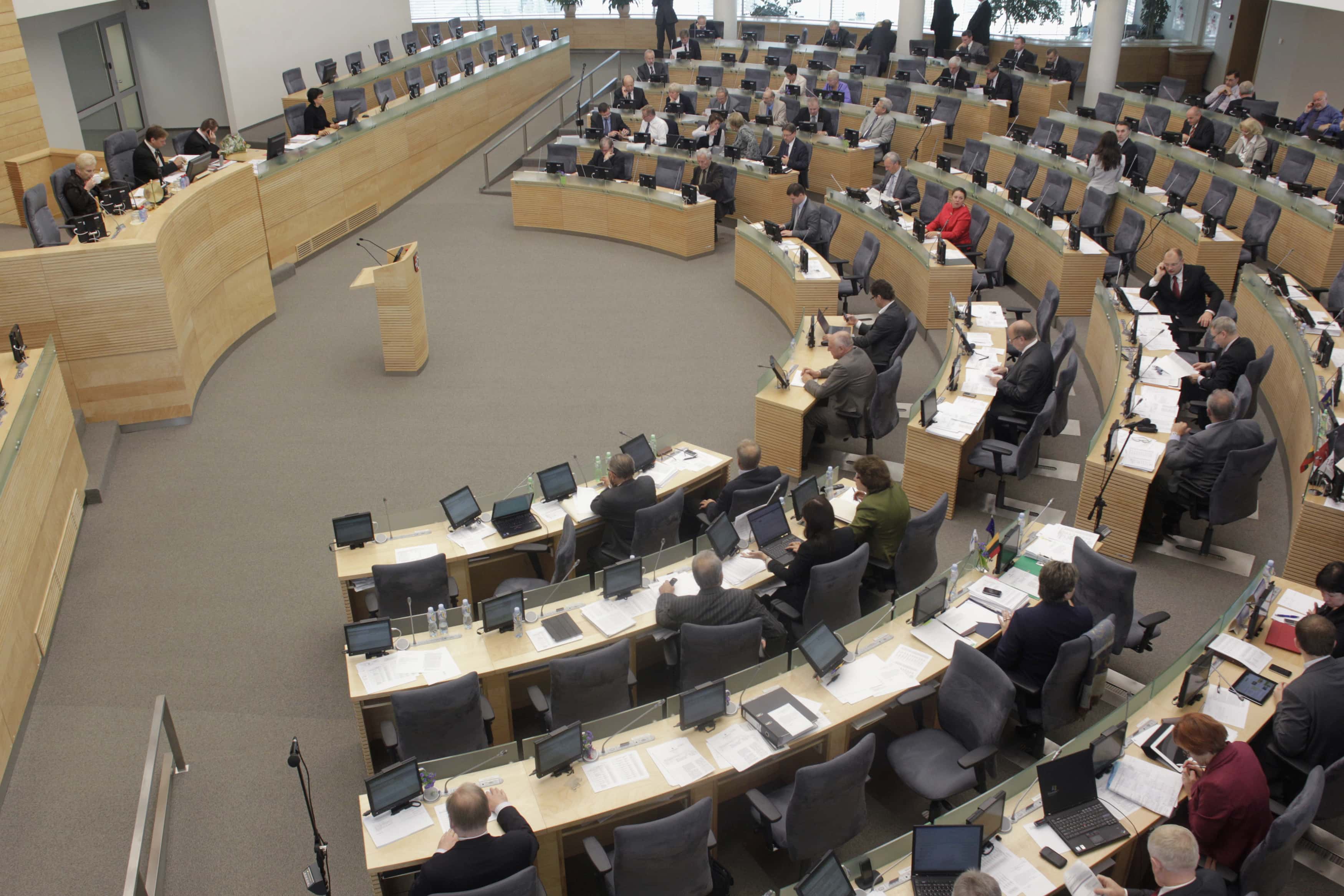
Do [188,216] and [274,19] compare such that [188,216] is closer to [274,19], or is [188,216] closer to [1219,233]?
[274,19]

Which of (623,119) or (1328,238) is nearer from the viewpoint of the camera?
(1328,238)

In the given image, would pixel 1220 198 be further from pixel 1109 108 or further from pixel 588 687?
pixel 588 687

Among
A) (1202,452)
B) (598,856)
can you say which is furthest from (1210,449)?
(598,856)

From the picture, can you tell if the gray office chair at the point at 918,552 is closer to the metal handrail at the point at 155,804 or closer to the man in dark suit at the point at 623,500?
the man in dark suit at the point at 623,500

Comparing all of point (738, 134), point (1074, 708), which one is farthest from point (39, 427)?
point (738, 134)

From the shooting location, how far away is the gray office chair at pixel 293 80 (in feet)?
57.8

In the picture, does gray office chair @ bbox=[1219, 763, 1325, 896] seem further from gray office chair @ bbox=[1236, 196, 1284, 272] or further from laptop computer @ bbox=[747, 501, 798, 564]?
gray office chair @ bbox=[1236, 196, 1284, 272]

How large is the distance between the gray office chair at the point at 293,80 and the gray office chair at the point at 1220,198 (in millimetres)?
13950

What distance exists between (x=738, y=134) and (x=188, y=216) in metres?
7.72

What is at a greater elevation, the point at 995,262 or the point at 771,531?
the point at 995,262

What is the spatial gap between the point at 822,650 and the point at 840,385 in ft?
11.2

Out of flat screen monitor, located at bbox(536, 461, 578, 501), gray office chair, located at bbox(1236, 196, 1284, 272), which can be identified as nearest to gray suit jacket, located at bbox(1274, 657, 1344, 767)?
flat screen monitor, located at bbox(536, 461, 578, 501)

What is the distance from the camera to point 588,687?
5605 millimetres

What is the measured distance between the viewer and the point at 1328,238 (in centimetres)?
1025
